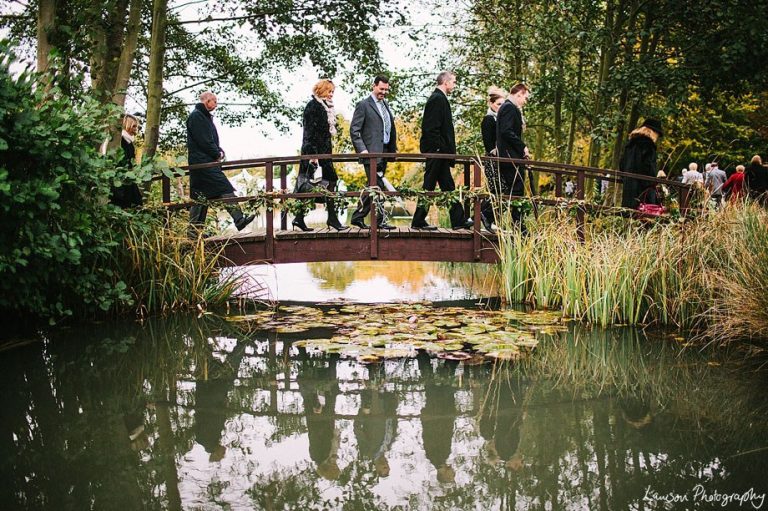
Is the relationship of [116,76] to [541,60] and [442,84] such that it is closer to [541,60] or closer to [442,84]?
[442,84]

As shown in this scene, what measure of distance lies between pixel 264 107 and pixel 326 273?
458cm

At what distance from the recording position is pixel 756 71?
39.7 ft

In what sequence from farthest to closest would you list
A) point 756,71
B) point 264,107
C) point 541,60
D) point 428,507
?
point 264,107
point 541,60
point 756,71
point 428,507

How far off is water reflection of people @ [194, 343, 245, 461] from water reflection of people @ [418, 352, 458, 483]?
3.73 ft

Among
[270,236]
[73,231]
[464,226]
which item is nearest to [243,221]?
[270,236]

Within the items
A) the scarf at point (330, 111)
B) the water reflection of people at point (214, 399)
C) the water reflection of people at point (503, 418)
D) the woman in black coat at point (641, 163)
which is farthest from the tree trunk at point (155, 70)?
the water reflection of people at point (503, 418)

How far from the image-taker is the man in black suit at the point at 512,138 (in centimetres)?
980

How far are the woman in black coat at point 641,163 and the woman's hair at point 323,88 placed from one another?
3664 millimetres

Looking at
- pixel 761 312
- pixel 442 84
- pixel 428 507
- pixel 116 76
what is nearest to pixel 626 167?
pixel 442 84

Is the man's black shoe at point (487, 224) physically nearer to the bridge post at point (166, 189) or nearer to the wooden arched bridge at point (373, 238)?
the wooden arched bridge at point (373, 238)

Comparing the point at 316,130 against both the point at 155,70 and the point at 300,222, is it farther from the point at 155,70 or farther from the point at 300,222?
the point at 155,70

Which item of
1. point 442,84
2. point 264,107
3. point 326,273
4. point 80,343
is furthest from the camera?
point 264,107

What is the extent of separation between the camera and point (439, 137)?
10211 mm

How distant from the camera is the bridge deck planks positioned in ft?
33.8
